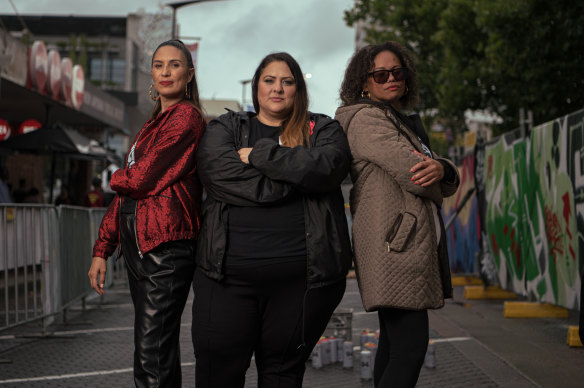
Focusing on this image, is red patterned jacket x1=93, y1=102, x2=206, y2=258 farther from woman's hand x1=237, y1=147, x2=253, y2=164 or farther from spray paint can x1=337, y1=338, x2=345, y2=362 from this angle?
spray paint can x1=337, y1=338, x2=345, y2=362

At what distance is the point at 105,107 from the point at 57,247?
1607cm

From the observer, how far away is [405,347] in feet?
11.6

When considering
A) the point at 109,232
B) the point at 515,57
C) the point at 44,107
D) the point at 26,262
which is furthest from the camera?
the point at 44,107

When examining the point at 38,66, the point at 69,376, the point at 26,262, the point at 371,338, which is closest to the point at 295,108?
the point at 371,338

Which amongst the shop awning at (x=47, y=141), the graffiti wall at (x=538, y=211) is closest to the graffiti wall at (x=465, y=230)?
the graffiti wall at (x=538, y=211)

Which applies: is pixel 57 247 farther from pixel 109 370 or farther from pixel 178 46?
pixel 178 46

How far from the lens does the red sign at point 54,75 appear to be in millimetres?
17188

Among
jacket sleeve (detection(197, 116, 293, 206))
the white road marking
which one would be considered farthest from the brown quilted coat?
the white road marking

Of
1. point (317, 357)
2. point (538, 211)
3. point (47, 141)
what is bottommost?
point (317, 357)

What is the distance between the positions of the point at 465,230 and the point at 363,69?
11.0 metres

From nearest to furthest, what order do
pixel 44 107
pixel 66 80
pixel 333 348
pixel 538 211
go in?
pixel 333 348 < pixel 538 211 < pixel 66 80 < pixel 44 107

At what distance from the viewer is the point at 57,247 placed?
8.25 metres

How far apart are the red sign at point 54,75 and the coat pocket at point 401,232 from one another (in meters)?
14.9

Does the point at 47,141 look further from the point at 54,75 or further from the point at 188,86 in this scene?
the point at 188,86
